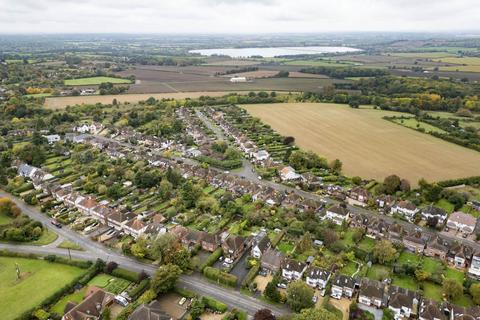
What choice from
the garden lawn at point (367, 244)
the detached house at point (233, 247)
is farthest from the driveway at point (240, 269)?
the garden lawn at point (367, 244)

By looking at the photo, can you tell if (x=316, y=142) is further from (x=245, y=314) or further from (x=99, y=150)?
(x=245, y=314)

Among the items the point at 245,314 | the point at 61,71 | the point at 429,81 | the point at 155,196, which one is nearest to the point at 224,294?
the point at 245,314

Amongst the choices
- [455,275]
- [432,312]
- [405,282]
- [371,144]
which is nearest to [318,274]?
[405,282]

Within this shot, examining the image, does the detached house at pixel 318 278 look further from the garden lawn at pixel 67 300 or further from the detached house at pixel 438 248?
the garden lawn at pixel 67 300

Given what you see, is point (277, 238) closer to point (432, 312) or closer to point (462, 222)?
point (432, 312)

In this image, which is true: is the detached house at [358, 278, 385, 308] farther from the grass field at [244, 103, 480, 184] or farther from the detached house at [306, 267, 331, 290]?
the grass field at [244, 103, 480, 184]

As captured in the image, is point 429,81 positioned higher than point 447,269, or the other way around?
point 429,81
